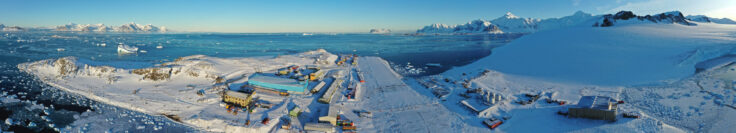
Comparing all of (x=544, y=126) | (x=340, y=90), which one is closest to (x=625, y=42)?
(x=544, y=126)

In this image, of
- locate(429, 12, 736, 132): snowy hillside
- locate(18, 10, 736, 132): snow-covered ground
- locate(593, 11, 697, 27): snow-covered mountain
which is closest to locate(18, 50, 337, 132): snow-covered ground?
locate(18, 10, 736, 132): snow-covered ground

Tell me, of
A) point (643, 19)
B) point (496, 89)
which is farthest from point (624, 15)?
point (496, 89)

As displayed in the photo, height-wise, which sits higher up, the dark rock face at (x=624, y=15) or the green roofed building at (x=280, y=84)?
the dark rock face at (x=624, y=15)

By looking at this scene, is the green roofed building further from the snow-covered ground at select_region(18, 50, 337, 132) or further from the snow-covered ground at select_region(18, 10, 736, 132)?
the snow-covered ground at select_region(18, 50, 337, 132)

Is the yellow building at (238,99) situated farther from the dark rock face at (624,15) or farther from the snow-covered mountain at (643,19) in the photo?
the dark rock face at (624,15)

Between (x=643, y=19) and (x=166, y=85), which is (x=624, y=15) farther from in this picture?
(x=166, y=85)

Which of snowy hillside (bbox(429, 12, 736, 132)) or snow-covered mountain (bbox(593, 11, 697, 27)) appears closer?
snowy hillside (bbox(429, 12, 736, 132))

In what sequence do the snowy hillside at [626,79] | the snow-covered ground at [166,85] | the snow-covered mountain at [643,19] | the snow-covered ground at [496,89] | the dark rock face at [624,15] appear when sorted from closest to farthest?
Answer: the snowy hillside at [626,79] → the snow-covered ground at [496,89] → the snow-covered ground at [166,85] → the snow-covered mountain at [643,19] → the dark rock face at [624,15]

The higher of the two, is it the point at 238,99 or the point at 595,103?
the point at 595,103

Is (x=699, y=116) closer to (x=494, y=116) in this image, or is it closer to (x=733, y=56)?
(x=494, y=116)

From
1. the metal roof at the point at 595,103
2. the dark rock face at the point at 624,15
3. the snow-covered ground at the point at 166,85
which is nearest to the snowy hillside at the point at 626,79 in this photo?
the metal roof at the point at 595,103

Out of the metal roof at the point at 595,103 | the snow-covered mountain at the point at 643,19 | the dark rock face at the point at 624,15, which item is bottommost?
the metal roof at the point at 595,103
